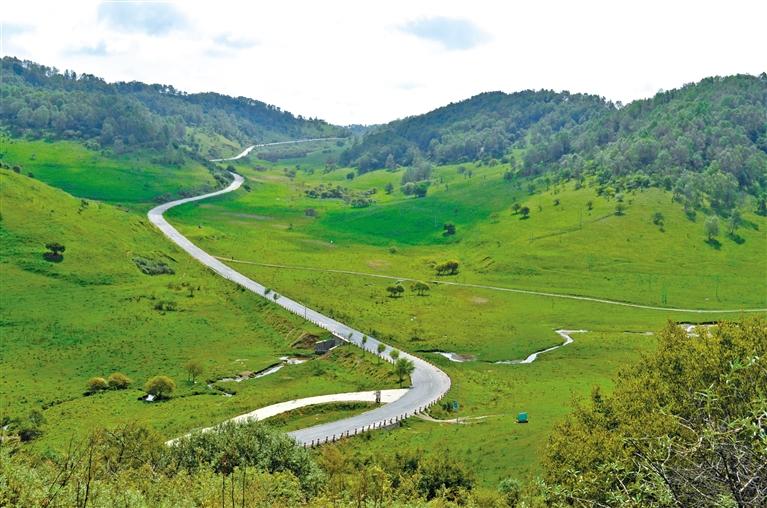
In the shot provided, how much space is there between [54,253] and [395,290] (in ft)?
237

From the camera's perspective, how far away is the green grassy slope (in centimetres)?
7412

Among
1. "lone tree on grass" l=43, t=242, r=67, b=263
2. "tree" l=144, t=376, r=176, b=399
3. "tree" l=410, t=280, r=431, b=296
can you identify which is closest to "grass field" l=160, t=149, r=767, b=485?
"tree" l=410, t=280, r=431, b=296

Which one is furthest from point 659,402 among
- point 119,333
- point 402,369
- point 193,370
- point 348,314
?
point 119,333

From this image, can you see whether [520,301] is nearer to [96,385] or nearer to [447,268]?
[447,268]

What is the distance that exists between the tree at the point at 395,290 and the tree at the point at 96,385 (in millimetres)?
71369

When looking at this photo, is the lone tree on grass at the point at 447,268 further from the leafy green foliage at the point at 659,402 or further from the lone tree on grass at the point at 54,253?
the leafy green foliage at the point at 659,402

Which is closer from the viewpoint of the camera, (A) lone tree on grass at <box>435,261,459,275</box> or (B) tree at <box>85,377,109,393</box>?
(B) tree at <box>85,377,109,393</box>

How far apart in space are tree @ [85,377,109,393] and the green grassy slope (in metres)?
1.12

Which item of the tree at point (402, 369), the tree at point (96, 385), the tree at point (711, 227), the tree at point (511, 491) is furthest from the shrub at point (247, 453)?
the tree at point (711, 227)

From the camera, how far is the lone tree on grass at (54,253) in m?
130

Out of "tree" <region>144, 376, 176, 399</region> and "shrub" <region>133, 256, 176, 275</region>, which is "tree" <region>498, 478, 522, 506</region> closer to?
"tree" <region>144, 376, 176, 399</region>

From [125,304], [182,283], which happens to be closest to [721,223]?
[182,283]

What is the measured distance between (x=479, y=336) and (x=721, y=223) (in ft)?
407

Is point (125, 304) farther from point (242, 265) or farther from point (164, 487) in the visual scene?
point (164, 487)
